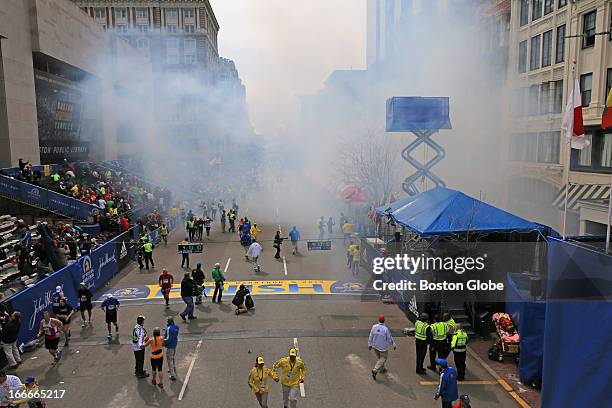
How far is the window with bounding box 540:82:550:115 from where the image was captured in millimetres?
25066

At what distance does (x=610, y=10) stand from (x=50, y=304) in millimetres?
21567

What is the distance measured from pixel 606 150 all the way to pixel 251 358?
17.6 metres

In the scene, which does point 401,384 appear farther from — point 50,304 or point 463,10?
point 463,10

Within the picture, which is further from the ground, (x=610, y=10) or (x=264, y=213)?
(x=610, y=10)

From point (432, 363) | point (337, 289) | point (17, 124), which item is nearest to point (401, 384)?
point (432, 363)

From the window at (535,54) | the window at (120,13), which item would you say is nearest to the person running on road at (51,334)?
the window at (535,54)

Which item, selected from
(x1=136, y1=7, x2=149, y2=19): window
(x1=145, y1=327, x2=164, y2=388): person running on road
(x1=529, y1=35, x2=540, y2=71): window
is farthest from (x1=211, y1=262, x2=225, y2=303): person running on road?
(x1=136, y1=7, x2=149, y2=19): window

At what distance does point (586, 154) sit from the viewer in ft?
71.7

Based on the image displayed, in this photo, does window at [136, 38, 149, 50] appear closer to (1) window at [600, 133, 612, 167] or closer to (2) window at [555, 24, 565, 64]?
(2) window at [555, 24, 565, 64]

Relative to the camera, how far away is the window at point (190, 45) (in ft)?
189

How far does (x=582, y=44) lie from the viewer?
21.7m

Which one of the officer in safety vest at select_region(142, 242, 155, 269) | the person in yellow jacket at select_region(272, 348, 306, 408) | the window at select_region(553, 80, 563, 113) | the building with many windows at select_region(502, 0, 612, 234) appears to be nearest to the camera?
the person in yellow jacket at select_region(272, 348, 306, 408)

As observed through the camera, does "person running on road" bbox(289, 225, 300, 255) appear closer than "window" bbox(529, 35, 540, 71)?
Yes

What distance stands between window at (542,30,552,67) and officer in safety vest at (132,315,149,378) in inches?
921
